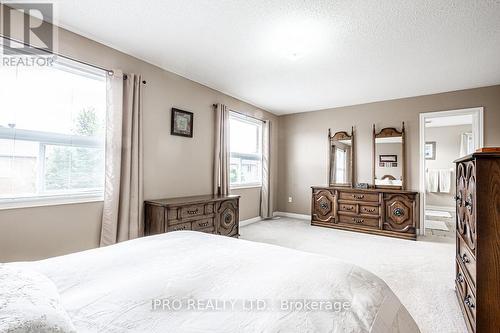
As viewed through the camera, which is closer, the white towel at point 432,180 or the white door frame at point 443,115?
the white door frame at point 443,115

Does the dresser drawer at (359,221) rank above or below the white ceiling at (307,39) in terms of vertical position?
below

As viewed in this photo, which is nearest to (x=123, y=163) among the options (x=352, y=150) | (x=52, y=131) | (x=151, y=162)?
(x=151, y=162)

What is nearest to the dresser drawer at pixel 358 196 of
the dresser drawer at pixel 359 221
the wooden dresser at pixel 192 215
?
the dresser drawer at pixel 359 221

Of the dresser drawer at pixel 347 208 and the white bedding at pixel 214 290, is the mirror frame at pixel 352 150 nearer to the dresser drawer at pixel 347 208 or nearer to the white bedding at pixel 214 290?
the dresser drawer at pixel 347 208

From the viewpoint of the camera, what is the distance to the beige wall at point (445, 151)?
6758 mm

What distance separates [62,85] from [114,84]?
0.49 m

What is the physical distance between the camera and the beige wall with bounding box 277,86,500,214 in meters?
4.08

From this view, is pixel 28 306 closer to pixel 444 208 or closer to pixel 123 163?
pixel 123 163

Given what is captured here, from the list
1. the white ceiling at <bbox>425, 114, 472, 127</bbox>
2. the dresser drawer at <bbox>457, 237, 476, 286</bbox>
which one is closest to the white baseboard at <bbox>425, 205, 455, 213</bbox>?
the white ceiling at <bbox>425, 114, 472, 127</bbox>

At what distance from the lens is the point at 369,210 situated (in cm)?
451

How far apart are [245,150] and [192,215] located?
2368 millimetres

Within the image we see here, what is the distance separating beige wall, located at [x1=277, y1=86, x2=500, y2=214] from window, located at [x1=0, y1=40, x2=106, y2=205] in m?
4.19

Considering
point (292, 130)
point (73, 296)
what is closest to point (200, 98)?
point (292, 130)

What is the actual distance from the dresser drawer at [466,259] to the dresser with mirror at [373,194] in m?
2.19
